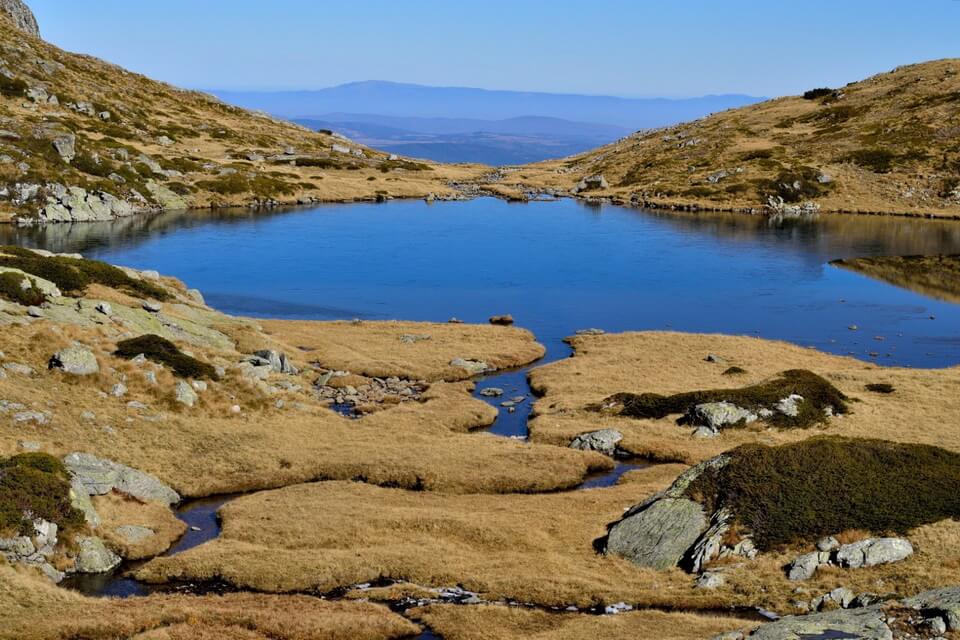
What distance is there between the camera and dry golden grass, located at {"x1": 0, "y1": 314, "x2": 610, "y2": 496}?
1702 inches

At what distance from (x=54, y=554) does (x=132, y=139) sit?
160122 mm

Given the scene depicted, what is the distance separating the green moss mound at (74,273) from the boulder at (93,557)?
3351 cm

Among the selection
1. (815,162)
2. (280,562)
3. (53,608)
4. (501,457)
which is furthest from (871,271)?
(53,608)

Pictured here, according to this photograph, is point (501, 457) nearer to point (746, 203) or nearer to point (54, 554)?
point (54, 554)

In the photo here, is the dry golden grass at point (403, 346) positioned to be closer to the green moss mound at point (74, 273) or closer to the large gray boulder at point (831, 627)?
the green moss mound at point (74, 273)

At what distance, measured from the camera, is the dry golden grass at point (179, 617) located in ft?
87.2

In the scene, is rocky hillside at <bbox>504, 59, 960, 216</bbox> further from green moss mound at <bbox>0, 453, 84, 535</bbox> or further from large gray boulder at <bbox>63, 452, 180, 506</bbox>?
green moss mound at <bbox>0, 453, 84, 535</bbox>

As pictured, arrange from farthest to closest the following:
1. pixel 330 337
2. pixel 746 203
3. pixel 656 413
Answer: pixel 746 203, pixel 330 337, pixel 656 413

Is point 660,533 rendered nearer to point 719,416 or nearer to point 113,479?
point 719,416

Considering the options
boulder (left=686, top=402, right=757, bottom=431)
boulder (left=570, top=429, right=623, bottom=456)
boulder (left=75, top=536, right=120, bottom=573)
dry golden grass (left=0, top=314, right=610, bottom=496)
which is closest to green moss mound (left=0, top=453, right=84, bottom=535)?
boulder (left=75, top=536, right=120, bottom=573)

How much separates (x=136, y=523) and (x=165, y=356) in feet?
58.4

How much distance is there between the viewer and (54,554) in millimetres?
32969

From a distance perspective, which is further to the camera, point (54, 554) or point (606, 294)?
point (606, 294)

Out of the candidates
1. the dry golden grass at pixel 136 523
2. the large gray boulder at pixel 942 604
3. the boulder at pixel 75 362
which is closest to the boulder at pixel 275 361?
Answer: the boulder at pixel 75 362
